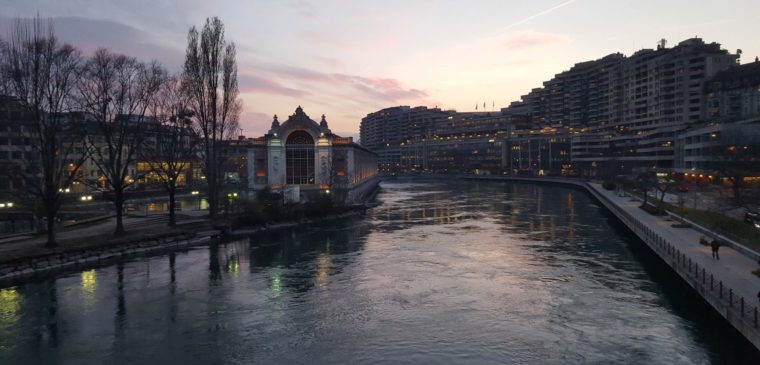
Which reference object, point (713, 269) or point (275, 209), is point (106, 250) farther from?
point (713, 269)

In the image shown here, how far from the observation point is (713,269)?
32.6 meters

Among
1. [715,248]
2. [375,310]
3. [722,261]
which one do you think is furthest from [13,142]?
[722,261]

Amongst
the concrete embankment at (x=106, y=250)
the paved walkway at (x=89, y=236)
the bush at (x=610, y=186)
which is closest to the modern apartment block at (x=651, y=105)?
the bush at (x=610, y=186)

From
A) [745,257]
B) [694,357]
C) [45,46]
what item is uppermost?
[45,46]

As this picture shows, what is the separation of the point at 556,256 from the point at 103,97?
46771 millimetres

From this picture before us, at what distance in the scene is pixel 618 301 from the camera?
31344 mm

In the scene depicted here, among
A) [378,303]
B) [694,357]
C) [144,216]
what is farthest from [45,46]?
[694,357]

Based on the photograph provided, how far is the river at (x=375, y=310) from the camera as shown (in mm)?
23859

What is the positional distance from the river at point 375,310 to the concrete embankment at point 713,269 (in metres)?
1.20

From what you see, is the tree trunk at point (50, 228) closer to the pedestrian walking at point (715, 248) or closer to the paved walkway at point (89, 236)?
the paved walkway at point (89, 236)

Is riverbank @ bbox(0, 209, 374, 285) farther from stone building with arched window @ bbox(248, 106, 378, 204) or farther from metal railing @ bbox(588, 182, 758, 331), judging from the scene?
metal railing @ bbox(588, 182, 758, 331)

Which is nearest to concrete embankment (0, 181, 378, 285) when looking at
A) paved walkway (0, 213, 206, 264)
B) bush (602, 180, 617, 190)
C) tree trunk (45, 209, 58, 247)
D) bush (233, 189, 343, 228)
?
paved walkway (0, 213, 206, 264)

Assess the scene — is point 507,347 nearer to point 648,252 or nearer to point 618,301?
point 618,301

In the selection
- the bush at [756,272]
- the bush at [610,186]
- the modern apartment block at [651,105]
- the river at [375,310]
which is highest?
the modern apartment block at [651,105]
